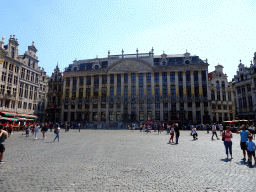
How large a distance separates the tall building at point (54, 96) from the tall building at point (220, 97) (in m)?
51.9

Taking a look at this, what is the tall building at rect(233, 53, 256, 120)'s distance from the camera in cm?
4700

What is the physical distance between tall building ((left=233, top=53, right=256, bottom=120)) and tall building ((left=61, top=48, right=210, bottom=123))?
31.9ft

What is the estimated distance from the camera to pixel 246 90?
163 ft

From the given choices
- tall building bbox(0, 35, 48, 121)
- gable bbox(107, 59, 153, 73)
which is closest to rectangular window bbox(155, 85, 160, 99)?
gable bbox(107, 59, 153, 73)

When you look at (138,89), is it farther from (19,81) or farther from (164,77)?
(19,81)

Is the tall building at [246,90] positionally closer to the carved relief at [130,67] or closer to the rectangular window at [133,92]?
the carved relief at [130,67]

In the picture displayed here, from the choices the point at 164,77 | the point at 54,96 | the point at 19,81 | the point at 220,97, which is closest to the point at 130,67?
the point at 164,77

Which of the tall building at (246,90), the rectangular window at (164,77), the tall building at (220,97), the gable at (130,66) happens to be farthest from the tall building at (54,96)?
the tall building at (246,90)

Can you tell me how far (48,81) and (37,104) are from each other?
11175 millimetres

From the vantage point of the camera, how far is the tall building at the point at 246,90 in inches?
1850

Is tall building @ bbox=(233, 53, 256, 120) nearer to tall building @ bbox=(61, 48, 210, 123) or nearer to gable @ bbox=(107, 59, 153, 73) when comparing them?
tall building @ bbox=(61, 48, 210, 123)

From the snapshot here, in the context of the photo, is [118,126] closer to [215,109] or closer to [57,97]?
[57,97]

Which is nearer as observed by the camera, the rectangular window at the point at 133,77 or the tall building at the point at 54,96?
the rectangular window at the point at 133,77

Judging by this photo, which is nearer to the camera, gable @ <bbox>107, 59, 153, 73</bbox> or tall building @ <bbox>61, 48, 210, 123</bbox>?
tall building @ <bbox>61, 48, 210, 123</bbox>
